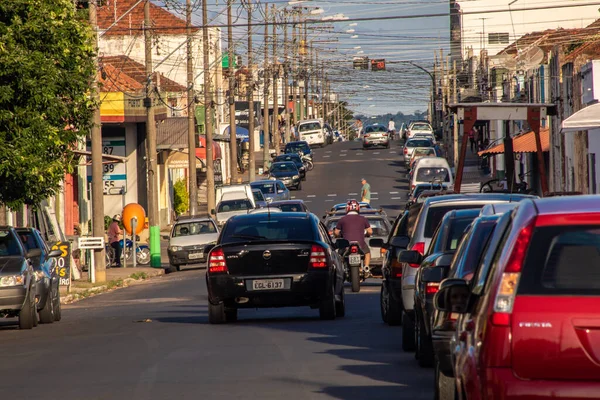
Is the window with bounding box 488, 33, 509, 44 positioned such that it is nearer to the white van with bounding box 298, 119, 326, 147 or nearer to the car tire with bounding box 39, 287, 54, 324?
the white van with bounding box 298, 119, 326, 147

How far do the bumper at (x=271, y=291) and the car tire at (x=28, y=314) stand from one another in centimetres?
343

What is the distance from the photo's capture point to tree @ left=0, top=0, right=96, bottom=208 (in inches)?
731

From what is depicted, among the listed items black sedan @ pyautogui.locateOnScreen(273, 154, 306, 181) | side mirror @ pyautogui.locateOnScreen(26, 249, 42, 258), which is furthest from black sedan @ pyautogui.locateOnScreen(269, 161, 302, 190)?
side mirror @ pyautogui.locateOnScreen(26, 249, 42, 258)

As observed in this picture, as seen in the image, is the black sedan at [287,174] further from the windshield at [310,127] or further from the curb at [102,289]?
the curb at [102,289]

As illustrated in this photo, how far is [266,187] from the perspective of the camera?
54.8 meters

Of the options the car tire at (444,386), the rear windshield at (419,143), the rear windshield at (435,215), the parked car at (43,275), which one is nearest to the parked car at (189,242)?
the parked car at (43,275)

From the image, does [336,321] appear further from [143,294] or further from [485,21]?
[485,21]

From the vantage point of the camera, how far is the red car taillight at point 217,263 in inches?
671

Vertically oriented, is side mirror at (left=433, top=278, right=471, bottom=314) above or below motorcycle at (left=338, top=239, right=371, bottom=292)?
above

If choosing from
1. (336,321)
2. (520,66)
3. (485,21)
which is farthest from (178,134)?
(485,21)

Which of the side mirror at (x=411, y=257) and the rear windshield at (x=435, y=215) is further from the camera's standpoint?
the rear windshield at (x=435, y=215)

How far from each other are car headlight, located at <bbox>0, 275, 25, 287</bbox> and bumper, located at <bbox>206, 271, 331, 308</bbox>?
11.0ft

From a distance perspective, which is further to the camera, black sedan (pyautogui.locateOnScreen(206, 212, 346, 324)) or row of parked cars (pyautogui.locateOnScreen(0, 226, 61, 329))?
row of parked cars (pyautogui.locateOnScreen(0, 226, 61, 329))

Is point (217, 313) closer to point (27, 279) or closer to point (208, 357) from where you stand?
point (27, 279)
